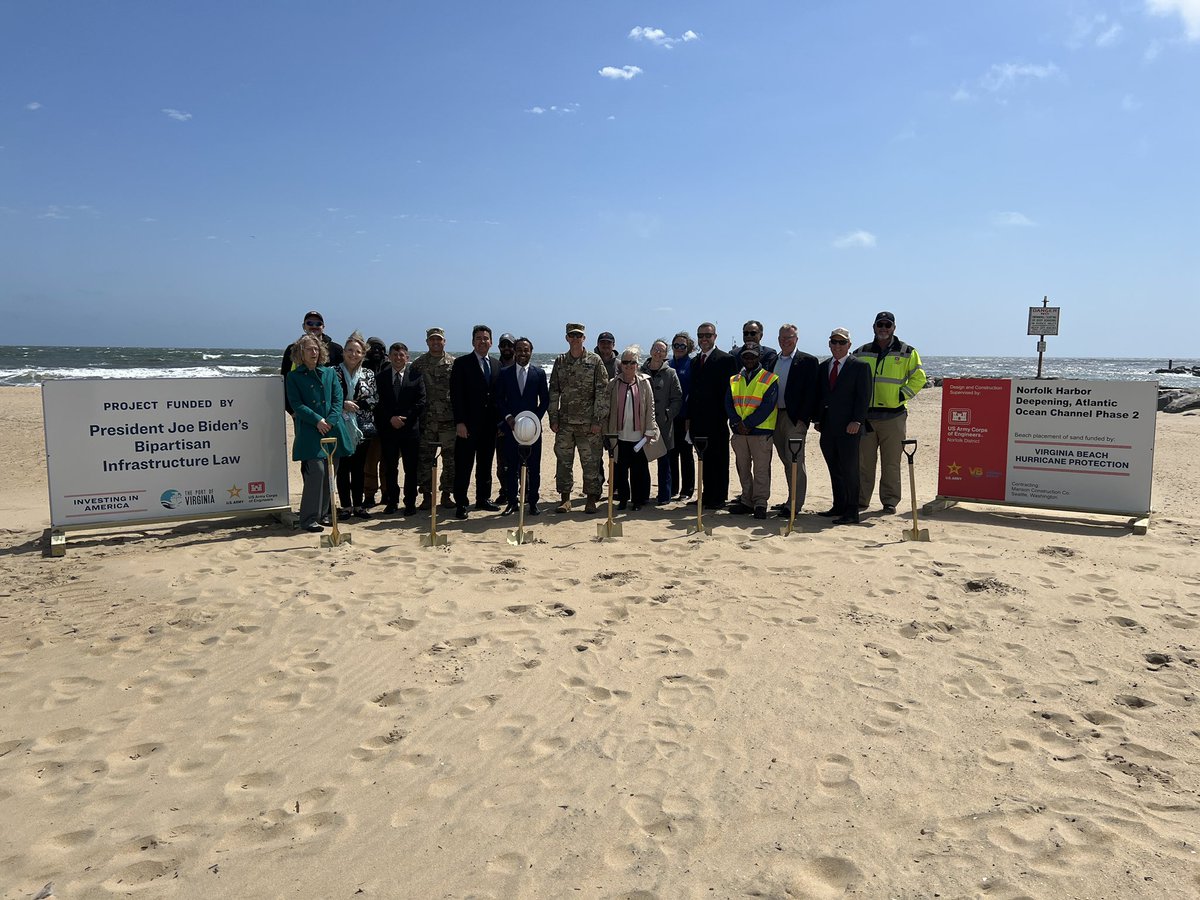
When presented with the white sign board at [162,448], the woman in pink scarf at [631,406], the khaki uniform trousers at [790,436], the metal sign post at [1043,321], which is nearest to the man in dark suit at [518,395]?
the woman in pink scarf at [631,406]

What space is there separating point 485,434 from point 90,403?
3.64 m

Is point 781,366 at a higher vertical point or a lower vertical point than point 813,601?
higher

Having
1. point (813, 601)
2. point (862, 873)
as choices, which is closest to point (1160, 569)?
point (813, 601)

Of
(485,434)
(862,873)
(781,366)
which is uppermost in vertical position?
(781,366)

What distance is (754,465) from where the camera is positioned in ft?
26.9

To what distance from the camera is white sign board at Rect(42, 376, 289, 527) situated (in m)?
6.89

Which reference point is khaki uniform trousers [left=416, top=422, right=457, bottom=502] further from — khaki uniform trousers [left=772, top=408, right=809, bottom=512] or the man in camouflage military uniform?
khaki uniform trousers [left=772, top=408, right=809, bottom=512]

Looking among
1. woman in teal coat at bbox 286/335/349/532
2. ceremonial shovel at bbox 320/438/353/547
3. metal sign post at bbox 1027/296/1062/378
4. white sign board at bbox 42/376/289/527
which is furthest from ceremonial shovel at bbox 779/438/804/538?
metal sign post at bbox 1027/296/1062/378

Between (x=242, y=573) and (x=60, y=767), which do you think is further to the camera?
(x=242, y=573)

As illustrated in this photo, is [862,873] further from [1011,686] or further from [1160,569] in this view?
[1160,569]

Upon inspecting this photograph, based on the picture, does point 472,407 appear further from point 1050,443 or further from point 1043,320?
point 1043,320

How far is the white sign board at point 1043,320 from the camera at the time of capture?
14.2 meters

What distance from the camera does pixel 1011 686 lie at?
13.3 ft

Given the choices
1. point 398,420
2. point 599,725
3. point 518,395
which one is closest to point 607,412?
point 518,395
